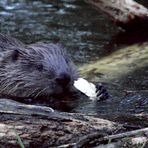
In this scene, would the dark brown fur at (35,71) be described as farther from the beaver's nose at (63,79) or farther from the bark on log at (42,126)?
the bark on log at (42,126)

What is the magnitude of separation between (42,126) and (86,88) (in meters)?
1.57

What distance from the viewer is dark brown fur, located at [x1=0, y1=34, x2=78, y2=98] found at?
453cm

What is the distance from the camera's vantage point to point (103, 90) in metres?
4.64

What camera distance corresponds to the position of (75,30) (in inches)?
304

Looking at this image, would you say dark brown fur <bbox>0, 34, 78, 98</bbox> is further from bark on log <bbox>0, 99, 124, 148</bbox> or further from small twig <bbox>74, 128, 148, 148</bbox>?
small twig <bbox>74, 128, 148, 148</bbox>

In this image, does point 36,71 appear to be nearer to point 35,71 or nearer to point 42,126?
point 35,71

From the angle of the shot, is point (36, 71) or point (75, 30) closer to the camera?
point (36, 71)

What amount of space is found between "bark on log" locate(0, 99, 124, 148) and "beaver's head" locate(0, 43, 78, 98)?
115 centimetres

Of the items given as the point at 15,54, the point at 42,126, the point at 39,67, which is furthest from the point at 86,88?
the point at 42,126

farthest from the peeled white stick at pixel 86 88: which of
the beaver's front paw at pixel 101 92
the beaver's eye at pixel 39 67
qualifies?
the beaver's eye at pixel 39 67

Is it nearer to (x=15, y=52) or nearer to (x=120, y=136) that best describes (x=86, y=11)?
(x=15, y=52)

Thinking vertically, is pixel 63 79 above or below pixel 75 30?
above

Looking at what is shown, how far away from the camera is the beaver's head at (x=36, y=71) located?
178 inches

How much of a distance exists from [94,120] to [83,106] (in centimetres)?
99
